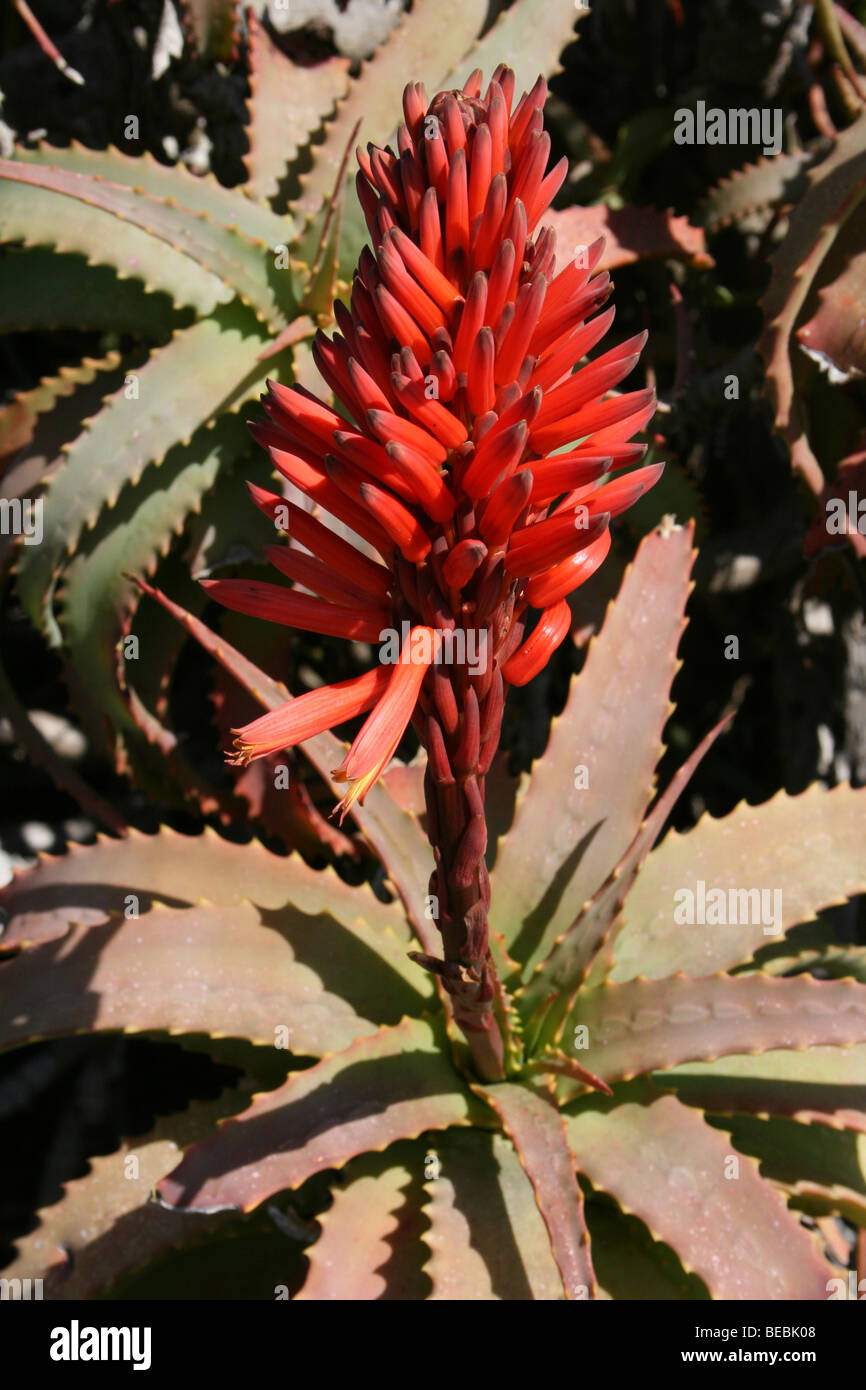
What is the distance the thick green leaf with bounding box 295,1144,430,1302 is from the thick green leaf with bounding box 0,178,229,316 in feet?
4.05

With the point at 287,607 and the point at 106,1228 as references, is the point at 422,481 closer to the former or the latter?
the point at 287,607

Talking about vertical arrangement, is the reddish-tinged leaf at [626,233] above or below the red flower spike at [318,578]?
above

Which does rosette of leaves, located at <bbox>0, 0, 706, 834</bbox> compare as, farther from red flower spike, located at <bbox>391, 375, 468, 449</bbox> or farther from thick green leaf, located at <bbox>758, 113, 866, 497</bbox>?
red flower spike, located at <bbox>391, 375, 468, 449</bbox>

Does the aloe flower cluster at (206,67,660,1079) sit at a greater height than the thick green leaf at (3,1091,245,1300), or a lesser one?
greater

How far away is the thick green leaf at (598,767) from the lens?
4.48 feet

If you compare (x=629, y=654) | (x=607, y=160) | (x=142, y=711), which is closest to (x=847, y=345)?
(x=629, y=654)

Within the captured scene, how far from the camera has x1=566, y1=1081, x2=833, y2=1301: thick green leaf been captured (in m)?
1.10

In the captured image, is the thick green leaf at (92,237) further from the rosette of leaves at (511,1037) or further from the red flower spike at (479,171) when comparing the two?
the red flower spike at (479,171)

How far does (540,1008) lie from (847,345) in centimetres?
98

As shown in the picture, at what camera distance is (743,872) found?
141cm

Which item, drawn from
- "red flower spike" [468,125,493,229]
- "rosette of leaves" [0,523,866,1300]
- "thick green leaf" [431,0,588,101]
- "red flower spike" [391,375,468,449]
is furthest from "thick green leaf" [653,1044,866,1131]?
"thick green leaf" [431,0,588,101]

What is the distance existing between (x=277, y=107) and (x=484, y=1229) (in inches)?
67.9

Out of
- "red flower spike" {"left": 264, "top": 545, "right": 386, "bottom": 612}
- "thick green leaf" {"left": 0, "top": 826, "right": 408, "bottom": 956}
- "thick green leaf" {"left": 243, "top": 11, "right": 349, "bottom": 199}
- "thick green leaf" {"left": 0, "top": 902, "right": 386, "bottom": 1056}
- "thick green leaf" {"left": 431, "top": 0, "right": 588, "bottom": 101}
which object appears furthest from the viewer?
"thick green leaf" {"left": 243, "top": 11, "right": 349, "bottom": 199}

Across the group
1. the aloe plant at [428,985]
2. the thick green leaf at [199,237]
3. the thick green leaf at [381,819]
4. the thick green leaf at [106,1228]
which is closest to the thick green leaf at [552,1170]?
the aloe plant at [428,985]
